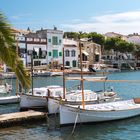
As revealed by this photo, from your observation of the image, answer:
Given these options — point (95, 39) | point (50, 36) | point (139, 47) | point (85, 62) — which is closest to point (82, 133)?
point (50, 36)

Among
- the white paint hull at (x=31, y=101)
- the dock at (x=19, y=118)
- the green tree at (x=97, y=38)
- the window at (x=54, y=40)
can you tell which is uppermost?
the green tree at (x=97, y=38)

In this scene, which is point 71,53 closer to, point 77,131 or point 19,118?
point 19,118

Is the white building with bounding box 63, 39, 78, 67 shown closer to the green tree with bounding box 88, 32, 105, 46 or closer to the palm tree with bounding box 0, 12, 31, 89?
the green tree with bounding box 88, 32, 105, 46

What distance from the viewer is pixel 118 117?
29219 millimetres

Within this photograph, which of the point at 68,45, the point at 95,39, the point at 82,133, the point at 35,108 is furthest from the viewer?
the point at 95,39

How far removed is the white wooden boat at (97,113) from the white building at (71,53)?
289 ft

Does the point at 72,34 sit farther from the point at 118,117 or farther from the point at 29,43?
the point at 118,117

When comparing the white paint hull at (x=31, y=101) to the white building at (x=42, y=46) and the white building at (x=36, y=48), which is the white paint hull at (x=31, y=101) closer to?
the white building at (x=42, y=46)

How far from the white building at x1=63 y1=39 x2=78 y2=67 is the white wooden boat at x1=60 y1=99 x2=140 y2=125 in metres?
88.0

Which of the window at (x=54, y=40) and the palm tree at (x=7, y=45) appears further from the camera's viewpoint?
the window at (x=54, y=40)

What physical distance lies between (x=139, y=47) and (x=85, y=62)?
52.8 m

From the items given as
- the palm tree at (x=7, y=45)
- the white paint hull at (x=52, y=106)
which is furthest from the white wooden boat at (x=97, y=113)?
the palm tree at (x=7, y=45)

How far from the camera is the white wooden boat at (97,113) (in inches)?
1043

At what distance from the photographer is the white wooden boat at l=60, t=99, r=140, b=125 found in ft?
86.9
